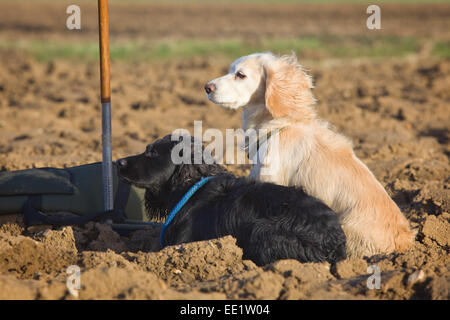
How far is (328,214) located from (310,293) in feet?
2.41

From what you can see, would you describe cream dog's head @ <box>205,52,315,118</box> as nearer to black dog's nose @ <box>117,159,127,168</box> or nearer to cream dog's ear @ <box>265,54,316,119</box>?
cream dog's ear @ <box>265,54,316,119</box>

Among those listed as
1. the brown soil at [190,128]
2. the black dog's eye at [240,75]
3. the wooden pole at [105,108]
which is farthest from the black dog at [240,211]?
the black dog's eye at [240,75]

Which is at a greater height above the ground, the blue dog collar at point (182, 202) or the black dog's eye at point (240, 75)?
the black dog's eye at point (240, 75)

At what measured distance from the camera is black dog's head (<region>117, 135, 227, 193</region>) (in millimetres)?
4449

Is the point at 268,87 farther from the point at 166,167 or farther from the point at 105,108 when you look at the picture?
the point at 105,108

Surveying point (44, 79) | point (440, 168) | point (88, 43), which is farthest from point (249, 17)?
point (440, 168)

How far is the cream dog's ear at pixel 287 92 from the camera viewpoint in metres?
4.61

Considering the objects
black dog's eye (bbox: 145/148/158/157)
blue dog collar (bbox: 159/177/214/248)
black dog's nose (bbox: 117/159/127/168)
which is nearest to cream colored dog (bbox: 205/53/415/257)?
blue dog collar (bbox: 159/177/214/248)

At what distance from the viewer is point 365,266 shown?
3770mm

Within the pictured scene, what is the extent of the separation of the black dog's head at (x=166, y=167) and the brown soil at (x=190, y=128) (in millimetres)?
532

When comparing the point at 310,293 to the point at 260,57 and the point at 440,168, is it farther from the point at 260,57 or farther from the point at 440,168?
the point at 440,168

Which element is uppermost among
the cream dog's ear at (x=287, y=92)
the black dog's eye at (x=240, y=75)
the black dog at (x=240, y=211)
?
the black dog's eye at (x=240, y=75)

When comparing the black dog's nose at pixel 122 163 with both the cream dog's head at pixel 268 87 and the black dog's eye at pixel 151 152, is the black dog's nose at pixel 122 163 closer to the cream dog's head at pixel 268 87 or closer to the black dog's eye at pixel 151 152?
the black dog's eye at pixel 151 152

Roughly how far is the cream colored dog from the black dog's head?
49 cm
